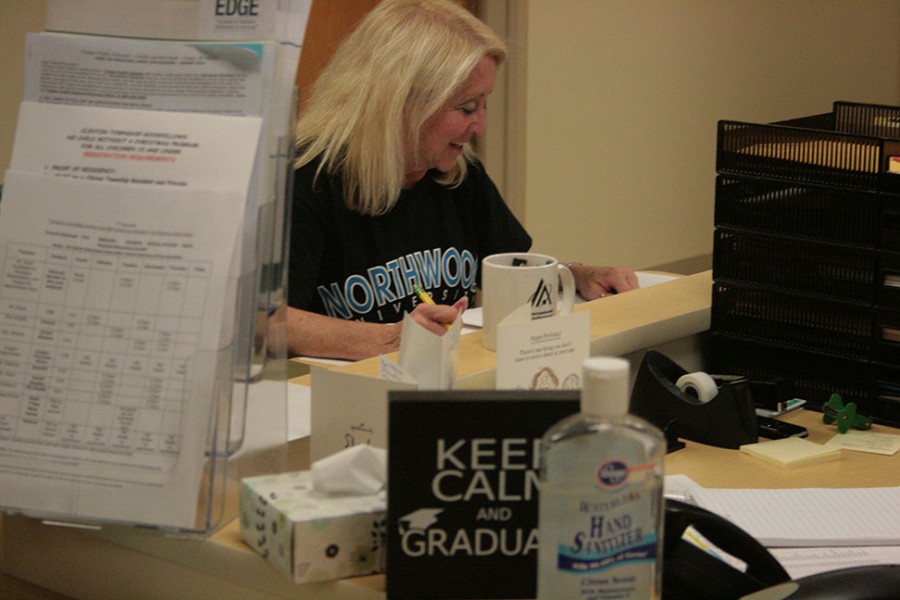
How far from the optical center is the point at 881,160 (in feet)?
4.93

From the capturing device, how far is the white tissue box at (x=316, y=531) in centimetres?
98

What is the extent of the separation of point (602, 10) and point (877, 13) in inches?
92.6

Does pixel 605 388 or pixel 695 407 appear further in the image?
pixel 695 407

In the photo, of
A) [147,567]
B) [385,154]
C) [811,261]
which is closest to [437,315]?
[811,261]

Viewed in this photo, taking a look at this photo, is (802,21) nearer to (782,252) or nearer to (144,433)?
(782,252)

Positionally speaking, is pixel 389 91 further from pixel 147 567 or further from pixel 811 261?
pixel 147 567

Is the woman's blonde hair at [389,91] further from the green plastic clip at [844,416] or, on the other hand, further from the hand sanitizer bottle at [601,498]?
the hand sanitizer bottle at [601,498]

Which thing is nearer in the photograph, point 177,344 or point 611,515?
point 611,515

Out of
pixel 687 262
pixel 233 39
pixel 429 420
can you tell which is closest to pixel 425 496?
pixel 429 420

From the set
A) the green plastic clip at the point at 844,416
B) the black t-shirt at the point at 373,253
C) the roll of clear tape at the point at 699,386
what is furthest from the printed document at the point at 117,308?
the black t-shirt at the point at 373,253

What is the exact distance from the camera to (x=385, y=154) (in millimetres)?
2453

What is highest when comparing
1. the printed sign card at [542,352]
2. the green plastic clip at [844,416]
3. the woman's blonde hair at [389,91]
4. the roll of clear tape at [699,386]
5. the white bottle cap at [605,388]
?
the woman's blonde hair at [389,91]

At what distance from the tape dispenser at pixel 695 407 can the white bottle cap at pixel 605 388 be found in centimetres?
66

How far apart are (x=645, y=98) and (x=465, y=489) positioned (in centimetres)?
445
